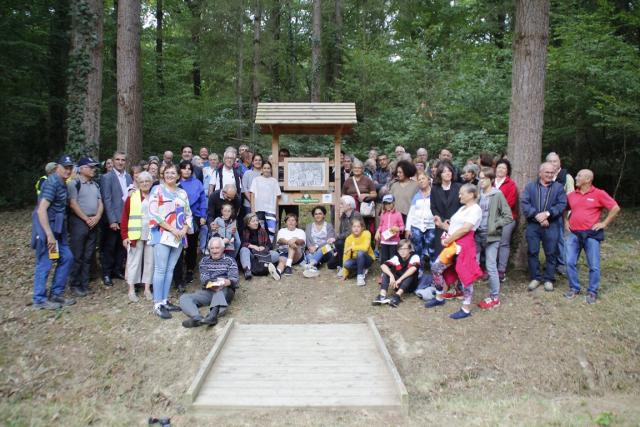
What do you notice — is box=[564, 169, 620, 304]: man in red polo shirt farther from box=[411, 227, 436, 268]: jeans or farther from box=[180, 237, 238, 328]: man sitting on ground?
box=[180, 237, 238, 328]: man sitting on ground

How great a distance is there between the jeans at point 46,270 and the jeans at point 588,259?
288 inches

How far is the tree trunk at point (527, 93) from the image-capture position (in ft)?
24.1

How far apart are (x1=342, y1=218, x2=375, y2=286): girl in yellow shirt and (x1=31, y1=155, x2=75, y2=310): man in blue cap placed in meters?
4.33

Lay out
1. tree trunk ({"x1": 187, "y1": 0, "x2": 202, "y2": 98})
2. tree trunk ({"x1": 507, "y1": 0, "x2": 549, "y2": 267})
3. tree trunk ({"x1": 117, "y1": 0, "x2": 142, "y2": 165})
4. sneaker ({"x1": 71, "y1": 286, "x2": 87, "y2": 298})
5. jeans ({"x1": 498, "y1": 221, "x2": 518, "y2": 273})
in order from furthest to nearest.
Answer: tree trunk ({"x1": 187, "y1": 0, "x2": 202, "y2": 98}), tree trunk ({"x1": 117, "y1": 0, "x2": 142, "y2": 165}), tree trunk ({"x1": 507, "y1": 0, "x2": 549, "y2": 267}), jeans ({"x1": 498, "y1": 221, "x2": 518, "y2": 273}), sneaker ({"x1": 71, "y1": 286, "x2": 87, "y2": 298})

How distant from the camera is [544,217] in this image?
6598mm

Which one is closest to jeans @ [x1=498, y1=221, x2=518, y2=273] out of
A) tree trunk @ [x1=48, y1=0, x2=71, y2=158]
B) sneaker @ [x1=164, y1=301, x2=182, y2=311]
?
sneaker @ [x1=164, y1=301, x2=182, y2=311]

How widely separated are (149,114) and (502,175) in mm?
12112

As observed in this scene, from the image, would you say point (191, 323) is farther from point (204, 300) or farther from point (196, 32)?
point (196, 32)

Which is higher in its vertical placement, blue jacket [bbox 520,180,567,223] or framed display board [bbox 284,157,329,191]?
framed display board [bbox 284,157,329,191]

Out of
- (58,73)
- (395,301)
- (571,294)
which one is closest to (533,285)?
(571,294)

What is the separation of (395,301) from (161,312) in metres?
3.41

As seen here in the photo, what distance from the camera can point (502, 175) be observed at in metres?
7.20

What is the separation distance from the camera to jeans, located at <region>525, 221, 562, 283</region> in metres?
6.73

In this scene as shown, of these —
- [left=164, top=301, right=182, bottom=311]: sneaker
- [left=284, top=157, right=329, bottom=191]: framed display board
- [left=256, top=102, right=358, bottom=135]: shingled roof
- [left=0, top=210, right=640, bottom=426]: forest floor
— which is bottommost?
[left=0, top=210, right=640, bottom=426]: forest floor
